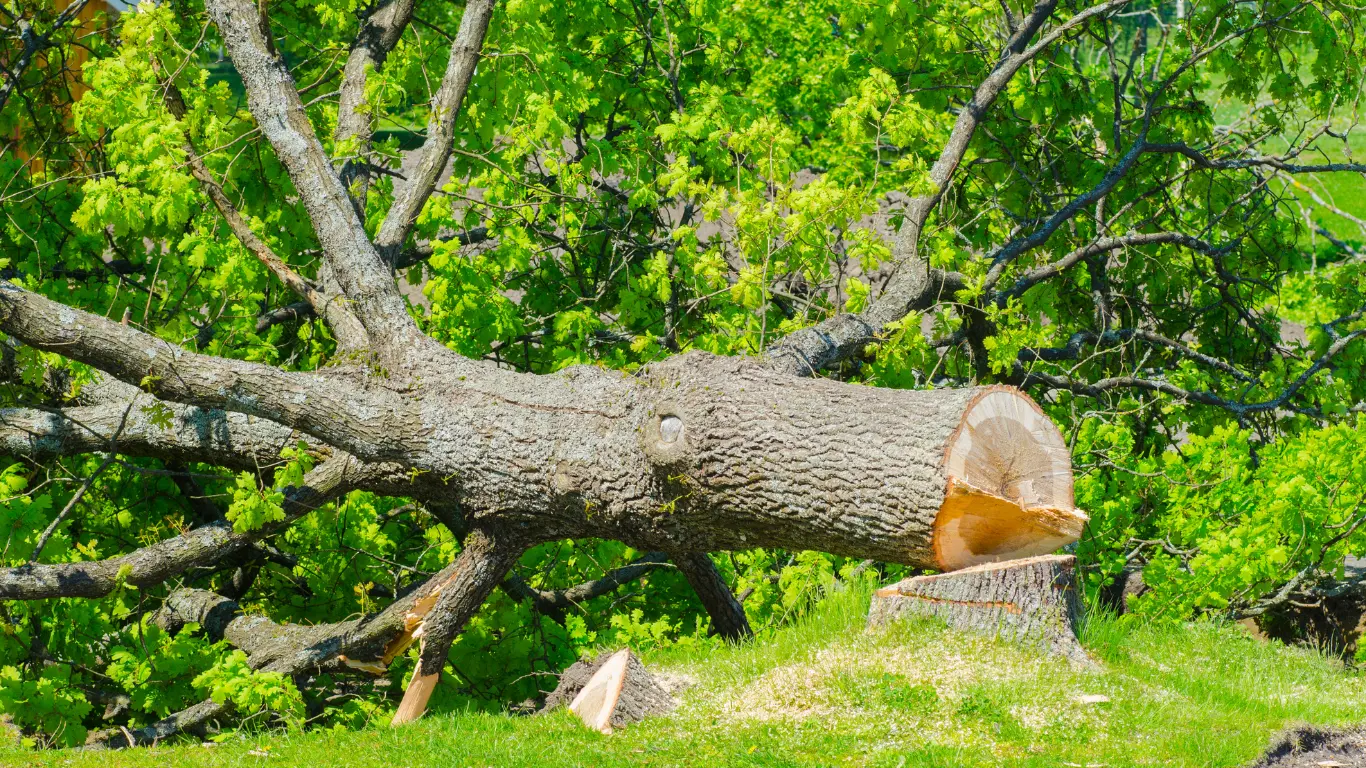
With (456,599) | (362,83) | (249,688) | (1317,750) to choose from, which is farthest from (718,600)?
(362,83)

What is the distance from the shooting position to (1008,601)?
17.8ft

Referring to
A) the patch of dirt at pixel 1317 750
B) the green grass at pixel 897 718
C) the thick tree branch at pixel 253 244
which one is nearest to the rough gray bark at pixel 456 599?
the green grass at pixel 897 718

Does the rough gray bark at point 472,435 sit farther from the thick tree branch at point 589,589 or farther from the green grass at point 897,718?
the thick tree branch at point 589,589

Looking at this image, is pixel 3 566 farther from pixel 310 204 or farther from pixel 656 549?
pixel 656 549

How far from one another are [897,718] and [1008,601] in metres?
0.79

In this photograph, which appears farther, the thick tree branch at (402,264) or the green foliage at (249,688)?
the thick tree branch at (402,264)

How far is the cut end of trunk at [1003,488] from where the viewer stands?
519cm

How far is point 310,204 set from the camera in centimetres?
678

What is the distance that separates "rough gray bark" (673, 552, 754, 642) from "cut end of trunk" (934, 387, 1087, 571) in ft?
5.43

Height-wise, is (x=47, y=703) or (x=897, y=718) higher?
(x=897, y=718)

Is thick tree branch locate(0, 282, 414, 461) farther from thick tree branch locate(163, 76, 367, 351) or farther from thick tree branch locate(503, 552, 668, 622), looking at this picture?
thick tree branch locate(503, 552, 668, 622)

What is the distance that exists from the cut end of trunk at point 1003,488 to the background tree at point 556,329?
0.22 m

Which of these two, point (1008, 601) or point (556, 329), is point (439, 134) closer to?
point (556, 329)

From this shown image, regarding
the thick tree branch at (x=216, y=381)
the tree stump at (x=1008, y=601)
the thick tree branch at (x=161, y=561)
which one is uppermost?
the thick tree branch at (x=216, y=381)
